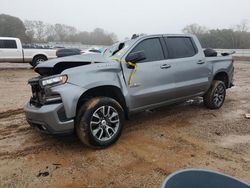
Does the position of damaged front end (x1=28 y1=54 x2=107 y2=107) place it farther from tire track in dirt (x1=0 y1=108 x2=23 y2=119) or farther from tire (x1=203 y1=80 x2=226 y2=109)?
tire (x1=203 y1=80 x2=226 y2=109)

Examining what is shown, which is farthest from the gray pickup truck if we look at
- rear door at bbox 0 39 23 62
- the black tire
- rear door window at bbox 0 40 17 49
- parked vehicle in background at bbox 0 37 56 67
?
rear door window at bbox 0 40 17 49

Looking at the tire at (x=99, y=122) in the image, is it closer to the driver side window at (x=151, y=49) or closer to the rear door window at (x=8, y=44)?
the driver side window at (x=151, y=49)

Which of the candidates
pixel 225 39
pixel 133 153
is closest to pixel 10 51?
pixel 133 153

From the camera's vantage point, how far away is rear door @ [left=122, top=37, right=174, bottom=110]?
15.5 ft

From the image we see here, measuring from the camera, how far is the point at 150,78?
490 cm

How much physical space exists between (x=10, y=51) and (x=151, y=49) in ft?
43.6

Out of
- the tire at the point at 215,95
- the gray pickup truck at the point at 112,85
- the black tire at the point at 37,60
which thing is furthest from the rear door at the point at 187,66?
the black tire at the point at 37,60

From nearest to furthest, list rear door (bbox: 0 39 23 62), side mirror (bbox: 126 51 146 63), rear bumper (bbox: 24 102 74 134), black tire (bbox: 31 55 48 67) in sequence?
rear bumper (bbox: 24 102 74 134) < side mirror (bbox: 126 51 146 63) < rear door (bbox: 0 39 23 62) < black tire (bbox: 31 55 48 67)

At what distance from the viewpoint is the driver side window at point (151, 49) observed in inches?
197

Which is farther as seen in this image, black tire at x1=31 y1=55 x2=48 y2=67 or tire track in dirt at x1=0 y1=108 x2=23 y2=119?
black tire at x1=31 y1=55 x2=48 y2=67

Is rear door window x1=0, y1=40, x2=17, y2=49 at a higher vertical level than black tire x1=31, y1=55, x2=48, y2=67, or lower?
higher

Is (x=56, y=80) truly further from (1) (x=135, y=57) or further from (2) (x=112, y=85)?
(1) (x=135, y=57)

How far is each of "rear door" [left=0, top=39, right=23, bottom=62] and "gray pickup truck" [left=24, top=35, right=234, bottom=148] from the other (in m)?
12.6

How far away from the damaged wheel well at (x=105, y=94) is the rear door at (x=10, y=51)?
13.3m
